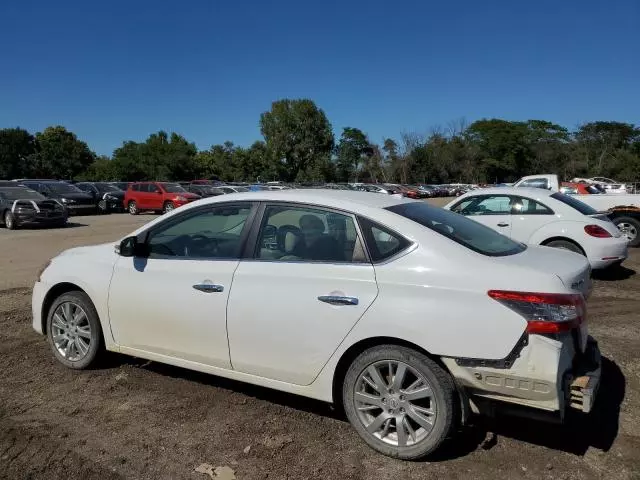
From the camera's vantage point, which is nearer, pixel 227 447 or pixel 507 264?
pixel 507 264

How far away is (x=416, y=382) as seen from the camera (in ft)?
10.2

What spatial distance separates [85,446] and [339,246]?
205cm

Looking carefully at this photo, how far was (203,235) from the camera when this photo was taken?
13.6 ft

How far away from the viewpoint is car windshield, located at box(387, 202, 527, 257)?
11.2 feet

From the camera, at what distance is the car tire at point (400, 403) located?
305 centimetres

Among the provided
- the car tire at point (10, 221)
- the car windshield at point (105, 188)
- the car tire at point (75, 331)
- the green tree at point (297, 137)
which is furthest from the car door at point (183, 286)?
the green tree at point (297, 137)

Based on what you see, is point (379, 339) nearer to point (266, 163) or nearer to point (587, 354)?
point (587, 354)

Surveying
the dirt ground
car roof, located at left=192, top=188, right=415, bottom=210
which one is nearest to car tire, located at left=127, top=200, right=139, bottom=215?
the dirt ground

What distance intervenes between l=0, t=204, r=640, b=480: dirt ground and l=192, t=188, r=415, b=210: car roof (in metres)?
1.51

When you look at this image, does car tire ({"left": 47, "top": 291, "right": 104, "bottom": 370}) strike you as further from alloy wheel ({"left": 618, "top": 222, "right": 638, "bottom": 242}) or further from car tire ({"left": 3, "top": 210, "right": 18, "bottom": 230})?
car tire ({"left": 3, "top": 210, "right": 18, "bottom": 230})

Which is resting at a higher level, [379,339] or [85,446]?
[379,339]

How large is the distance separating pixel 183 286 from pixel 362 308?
142cm

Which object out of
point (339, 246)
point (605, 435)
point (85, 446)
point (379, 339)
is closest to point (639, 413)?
point (605, 435)

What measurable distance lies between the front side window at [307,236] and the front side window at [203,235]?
23cm
